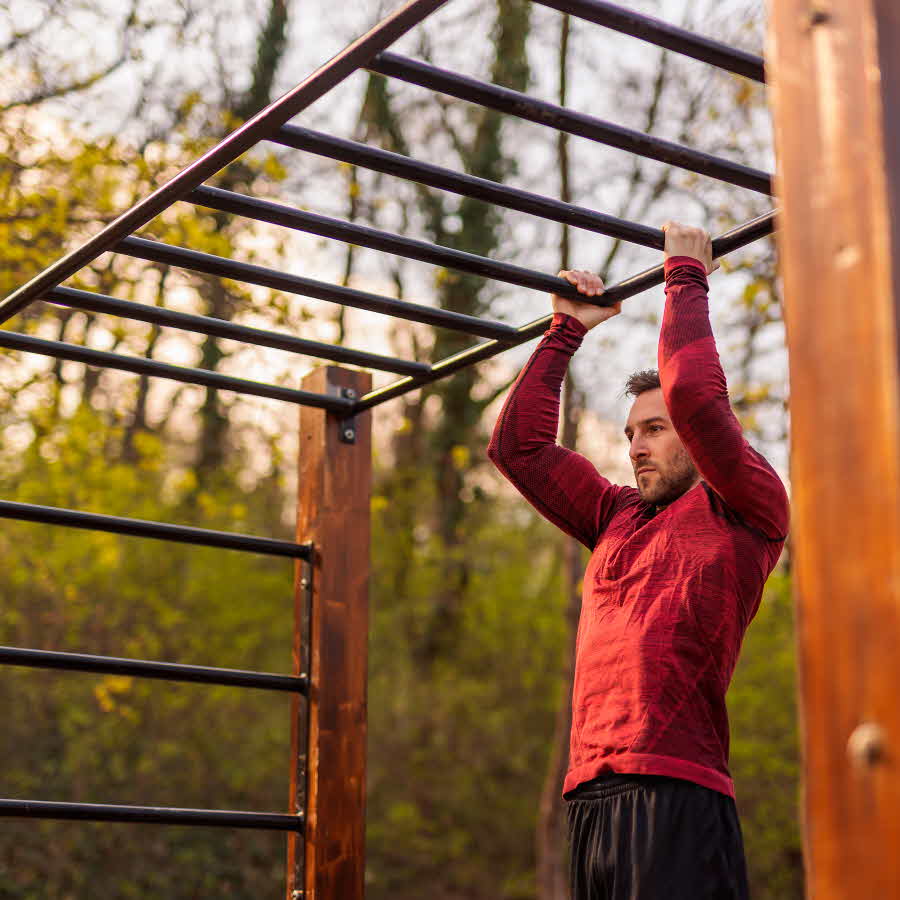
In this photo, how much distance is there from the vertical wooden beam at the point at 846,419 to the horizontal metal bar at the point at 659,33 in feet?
1.48

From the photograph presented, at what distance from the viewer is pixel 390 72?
1.68 m

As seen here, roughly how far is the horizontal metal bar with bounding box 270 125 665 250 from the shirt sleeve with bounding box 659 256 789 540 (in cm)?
15

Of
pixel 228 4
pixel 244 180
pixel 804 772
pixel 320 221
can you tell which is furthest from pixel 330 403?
pixel 228 4

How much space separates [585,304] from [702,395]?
0.51 metres

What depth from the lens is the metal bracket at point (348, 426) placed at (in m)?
3.01

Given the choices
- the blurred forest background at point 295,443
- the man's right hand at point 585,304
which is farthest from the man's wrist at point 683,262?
the blurred forest background at point 295,443

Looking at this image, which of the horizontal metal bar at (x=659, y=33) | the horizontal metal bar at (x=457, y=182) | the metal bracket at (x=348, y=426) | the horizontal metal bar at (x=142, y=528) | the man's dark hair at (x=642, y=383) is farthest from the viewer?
the metal bracket at (x=348, y=426)

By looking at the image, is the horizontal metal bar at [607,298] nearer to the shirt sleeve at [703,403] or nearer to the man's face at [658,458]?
the shirt sleeve at [703,403]

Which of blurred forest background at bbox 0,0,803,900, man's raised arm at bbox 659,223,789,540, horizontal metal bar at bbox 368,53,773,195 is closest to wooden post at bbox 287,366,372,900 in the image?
man's raised arm at bbox 659,223,789,540

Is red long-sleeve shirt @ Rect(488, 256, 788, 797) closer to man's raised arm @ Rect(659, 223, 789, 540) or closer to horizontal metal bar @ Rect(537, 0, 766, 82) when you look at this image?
man's raised arm @ Rect(659, 223, 789, 540)

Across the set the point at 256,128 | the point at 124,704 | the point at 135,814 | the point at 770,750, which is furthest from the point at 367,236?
the point at 770,750

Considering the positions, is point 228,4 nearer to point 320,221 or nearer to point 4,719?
point 4,719

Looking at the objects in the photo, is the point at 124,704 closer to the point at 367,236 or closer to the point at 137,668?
the point at 137,668

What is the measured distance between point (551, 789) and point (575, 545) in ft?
5.49
